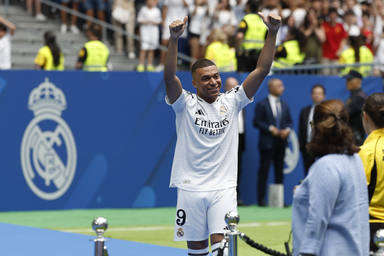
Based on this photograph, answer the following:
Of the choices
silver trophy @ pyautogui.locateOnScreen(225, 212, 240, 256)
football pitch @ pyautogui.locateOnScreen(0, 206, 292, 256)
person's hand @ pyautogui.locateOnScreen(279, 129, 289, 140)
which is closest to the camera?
silver trophy @ pyautogui.locateOnScreen(225, 212, 240, 256)

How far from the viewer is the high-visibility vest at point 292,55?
19.0 meters

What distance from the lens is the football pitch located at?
12609 mm

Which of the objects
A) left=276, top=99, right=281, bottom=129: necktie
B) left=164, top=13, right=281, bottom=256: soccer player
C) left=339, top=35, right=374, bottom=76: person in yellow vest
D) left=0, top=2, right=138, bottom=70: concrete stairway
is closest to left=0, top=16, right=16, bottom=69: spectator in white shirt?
left=0, top=2, right=138, bottom=70: concrete stairway

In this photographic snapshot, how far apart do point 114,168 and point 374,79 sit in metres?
5.69

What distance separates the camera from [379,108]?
7039 mm

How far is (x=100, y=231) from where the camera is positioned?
6.90 meters

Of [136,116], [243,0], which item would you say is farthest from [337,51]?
[136,116]

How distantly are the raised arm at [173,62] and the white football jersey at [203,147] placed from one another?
0.26 ft

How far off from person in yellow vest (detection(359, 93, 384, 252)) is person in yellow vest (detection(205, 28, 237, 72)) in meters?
11.5

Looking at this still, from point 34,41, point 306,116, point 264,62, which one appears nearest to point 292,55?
point 306,116

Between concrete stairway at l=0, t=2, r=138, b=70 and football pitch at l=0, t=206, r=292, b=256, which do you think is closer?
football pitch at l=0, t=206, r=292, b=256

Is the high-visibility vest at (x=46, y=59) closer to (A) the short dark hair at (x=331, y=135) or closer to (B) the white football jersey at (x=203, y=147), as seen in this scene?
(B) the white football jersey at (x=203, y=147)

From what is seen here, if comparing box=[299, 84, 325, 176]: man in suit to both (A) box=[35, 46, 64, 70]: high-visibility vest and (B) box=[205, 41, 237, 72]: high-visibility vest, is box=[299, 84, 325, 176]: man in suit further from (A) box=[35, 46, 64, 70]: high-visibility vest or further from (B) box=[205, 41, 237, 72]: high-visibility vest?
(A) box=[35, 46, 64, 70]: high-visibility vest

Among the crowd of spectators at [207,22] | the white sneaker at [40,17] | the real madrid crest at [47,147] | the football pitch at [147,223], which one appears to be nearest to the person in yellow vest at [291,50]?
the crowd of spectators at [207,22]
